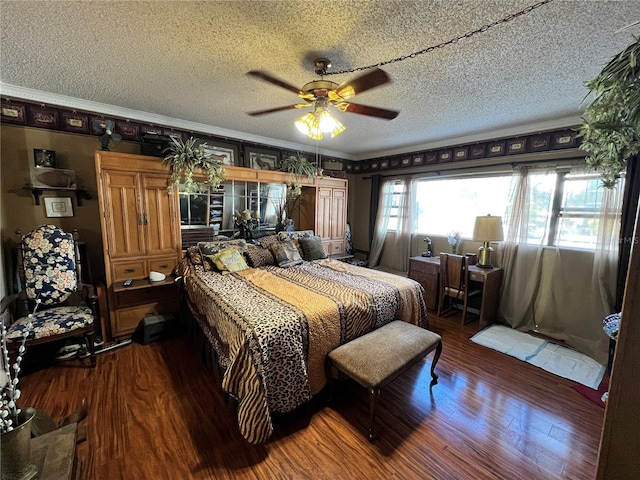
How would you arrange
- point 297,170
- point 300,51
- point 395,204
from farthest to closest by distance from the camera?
point 395,204, point 297,170, point 300,51

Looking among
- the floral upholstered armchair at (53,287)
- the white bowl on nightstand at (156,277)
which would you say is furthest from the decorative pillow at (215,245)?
the floral upholstered armchair at (53,287)

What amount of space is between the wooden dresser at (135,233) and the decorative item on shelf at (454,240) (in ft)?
12.2

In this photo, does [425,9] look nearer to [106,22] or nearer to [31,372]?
[106,22]

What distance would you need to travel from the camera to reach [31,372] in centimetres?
227

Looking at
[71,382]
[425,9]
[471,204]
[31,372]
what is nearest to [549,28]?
[425,9]

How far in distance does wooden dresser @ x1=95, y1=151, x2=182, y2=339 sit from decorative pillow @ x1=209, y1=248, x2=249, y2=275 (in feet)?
1.78

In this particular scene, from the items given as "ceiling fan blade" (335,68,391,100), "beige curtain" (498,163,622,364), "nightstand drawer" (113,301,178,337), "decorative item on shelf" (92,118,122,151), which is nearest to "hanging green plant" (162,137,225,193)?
"decorative item on shelf" (92,118,122,151)

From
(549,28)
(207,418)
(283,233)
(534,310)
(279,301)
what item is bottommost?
(207,418)

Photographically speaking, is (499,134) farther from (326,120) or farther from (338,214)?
(326,120)

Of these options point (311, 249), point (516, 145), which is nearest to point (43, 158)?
point (311, 249)

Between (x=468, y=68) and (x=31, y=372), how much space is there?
441 centimetres

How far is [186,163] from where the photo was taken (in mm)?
2973

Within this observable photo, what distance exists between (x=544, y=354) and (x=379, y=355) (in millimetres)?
2162

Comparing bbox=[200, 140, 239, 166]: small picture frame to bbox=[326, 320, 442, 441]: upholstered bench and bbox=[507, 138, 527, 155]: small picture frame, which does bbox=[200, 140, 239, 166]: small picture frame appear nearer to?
bbox=[326, 320, 442, 441]: upholstered bench
